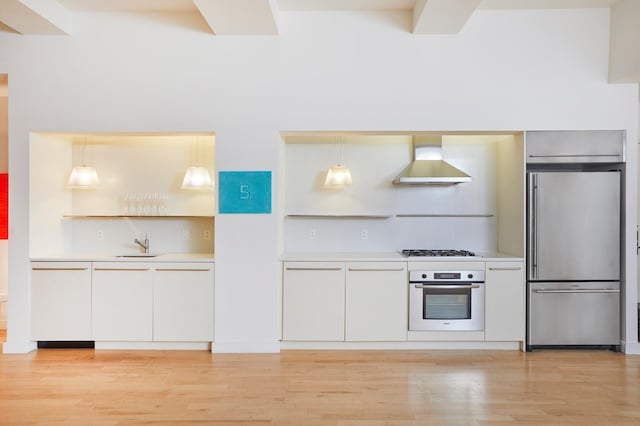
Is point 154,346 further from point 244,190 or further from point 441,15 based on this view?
point 441,15

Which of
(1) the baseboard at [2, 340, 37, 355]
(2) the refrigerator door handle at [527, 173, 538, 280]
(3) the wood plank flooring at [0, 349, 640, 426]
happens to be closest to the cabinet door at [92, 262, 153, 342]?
(3) the wood plank flooring at [0, 349, 640, 426]

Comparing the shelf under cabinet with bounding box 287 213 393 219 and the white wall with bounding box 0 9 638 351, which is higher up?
the white wall with bounding box 0 9 638 351

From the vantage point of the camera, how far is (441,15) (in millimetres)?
3752

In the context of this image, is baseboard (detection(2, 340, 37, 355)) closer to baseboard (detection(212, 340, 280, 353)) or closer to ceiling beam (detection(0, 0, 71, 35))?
baseboard (detection(212, 340, 280, 353))

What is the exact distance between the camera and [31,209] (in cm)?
419

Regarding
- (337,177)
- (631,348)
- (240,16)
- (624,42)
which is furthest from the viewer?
(337,177)

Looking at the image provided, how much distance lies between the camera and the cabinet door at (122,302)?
13.6 feet

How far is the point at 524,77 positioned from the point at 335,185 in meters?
2.06

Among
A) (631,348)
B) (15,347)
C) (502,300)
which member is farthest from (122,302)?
(631,348)

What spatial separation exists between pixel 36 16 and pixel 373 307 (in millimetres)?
3914

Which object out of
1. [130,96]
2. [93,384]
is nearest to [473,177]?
[130,96]

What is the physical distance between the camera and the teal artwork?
414 centimetres

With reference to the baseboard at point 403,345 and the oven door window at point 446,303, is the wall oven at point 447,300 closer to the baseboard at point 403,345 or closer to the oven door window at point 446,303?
the oven door window at point 446,303

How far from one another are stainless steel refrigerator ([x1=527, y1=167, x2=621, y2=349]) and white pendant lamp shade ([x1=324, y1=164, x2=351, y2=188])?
1756mm
